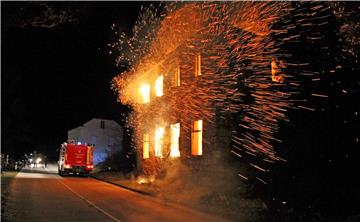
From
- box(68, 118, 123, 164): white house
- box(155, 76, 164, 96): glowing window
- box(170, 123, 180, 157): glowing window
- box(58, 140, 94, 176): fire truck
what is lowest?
box(58, 140, 94, 176): fire truck

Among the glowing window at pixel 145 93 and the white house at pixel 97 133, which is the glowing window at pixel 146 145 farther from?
the white house at pixel 97 133

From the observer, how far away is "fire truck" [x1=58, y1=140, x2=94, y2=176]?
4150 centimetres

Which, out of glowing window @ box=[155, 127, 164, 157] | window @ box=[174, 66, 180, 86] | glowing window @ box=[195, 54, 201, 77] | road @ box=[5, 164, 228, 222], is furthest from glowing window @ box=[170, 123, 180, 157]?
road @ box=[5, 164, 228, 222]

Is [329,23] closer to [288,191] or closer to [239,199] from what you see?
[288,191]

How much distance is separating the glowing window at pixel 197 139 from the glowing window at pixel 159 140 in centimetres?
385

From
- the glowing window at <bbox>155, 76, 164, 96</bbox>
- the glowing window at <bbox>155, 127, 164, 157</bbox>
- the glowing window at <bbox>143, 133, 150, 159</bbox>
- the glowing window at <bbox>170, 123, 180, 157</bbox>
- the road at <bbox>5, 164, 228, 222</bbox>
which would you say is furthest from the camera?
the glowing window at <bbox>143, 133, 150, 159</bbox>

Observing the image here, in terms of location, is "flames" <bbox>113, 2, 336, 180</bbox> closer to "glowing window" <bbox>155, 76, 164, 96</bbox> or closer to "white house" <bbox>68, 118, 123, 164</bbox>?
"glowing window" <bbox>155, 76, 164, 96</bbox>

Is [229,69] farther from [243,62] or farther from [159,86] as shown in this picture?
[159,86]

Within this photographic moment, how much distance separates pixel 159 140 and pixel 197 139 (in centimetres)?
475

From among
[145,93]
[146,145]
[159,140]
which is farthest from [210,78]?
[146,145]

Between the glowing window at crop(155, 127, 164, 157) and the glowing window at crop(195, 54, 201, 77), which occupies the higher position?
the glowing window at crop(195, 54, 201, 77)

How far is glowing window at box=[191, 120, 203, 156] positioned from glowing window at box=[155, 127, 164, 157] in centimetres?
385

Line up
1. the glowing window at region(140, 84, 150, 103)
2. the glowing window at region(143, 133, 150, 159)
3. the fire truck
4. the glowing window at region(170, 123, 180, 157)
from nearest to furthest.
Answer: the glowing window at region(170, 123, 180, 157) < the glowing window at region(143, 133, 150, 159) < the glowing window at region(140, 84, 150, 103) < the fire truck

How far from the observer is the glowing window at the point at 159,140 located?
88.4 ft
